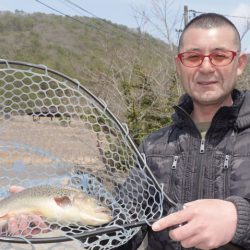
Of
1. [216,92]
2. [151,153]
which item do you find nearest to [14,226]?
[151,153]

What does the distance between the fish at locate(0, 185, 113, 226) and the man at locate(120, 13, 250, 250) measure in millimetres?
295

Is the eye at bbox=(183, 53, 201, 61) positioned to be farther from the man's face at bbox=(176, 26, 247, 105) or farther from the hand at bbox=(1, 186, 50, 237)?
the hand at bbox=(1, 186, 50, 237)

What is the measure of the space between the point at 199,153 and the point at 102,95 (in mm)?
8155

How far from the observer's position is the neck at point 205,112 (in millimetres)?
2128

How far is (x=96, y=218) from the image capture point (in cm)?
192

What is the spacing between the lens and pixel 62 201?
1.99 m

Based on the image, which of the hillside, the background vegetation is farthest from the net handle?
the background vegetation

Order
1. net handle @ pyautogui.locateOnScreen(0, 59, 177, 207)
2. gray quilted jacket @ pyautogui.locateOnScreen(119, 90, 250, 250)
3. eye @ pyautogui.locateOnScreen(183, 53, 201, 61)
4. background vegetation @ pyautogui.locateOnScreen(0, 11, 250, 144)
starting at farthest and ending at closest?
background vegetation @ pyautogui.locateOnScreen(0, 11, 250, 144) → eye @ pyautogui.locateOnScreen(183, 53, 201, 61) → gray quilted jacket @ pyautogui.locateOnScreen(119, 90, 250, 250) → net handle @ pyautogui.locateOnScreen(0, 59, 177, 207)

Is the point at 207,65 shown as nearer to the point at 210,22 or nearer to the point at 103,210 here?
the point at 210,22

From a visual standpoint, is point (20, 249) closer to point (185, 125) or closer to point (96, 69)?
point (185, 125)

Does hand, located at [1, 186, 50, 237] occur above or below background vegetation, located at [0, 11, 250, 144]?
below

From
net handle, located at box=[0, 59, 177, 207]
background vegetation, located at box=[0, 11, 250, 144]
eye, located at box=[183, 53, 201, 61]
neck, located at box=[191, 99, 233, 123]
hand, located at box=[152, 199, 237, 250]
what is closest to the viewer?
hand, located at box=[152, 199, 237, 250]

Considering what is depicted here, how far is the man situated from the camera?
1.94 meters

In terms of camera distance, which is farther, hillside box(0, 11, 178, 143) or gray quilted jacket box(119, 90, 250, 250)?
hillside box(0, 11, 178, 143)
